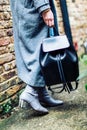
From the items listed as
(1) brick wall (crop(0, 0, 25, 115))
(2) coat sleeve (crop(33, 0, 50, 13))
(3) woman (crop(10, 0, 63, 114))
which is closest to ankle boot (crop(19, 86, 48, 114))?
(3) woman (crop(10, 0, 63, 114))

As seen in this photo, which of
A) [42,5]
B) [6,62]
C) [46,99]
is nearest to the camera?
[42,5]

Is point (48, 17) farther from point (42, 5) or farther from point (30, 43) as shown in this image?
point (30, 43)

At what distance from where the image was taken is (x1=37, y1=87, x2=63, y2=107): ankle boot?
3.56 meters

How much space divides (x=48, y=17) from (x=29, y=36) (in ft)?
1.04

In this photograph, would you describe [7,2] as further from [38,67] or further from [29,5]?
[38,67]

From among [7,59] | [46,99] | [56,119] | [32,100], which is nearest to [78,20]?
[7,59]

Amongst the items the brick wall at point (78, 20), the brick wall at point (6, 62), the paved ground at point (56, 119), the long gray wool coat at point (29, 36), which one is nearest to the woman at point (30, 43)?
the long gray wool coat at point (29, 36)

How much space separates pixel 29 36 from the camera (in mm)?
3449

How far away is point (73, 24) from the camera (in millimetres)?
6496

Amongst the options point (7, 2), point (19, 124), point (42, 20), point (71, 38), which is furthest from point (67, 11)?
point (19, 124)

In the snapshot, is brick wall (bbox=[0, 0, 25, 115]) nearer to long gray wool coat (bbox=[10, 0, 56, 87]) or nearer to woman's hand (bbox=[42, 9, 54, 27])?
long gray wool coat (bbox=[10, 0, 56, 87])

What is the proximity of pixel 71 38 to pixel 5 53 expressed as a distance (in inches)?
88.7

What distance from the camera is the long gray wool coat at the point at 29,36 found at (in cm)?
340

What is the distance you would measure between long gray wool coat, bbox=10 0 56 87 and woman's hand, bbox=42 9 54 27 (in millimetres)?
118
